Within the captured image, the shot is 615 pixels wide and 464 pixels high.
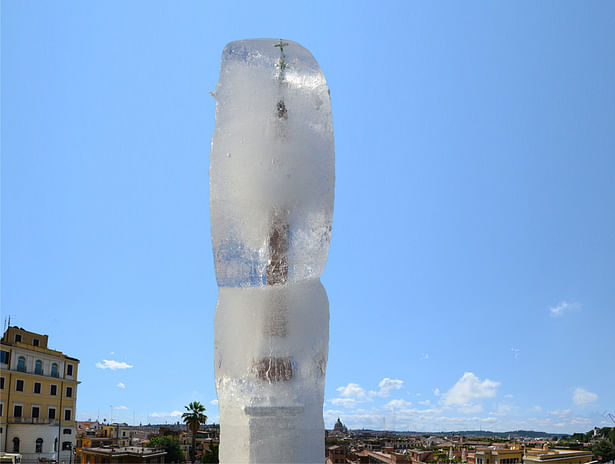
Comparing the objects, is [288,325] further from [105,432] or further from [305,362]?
[105,432]

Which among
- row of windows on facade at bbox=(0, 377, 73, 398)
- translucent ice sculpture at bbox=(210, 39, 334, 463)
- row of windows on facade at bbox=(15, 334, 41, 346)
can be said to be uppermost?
row of windows on facade at bbox=(15, 334, 41, 346)

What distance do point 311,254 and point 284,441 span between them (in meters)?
1.24

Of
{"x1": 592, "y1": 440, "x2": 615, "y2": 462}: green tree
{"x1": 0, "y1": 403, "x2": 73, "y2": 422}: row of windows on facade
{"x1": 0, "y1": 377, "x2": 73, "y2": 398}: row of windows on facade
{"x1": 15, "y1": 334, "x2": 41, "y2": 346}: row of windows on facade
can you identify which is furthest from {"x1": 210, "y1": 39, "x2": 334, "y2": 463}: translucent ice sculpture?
{"x1": 592, "y1": 440, "x2": 615, "y2": 462}: green tree

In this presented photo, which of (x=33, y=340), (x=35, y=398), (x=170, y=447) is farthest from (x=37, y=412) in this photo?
(x=170, y=447)

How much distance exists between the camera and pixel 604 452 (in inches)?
2948

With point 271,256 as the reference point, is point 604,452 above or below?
below

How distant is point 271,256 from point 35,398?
4400 cm

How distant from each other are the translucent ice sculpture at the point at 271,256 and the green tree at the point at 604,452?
7981cm

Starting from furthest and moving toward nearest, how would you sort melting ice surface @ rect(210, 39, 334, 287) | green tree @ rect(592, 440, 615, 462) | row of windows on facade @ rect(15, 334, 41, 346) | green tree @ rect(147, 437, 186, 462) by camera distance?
green tree @ rect(592, 440, 615, 462) < green tree @ rect(147, 437, 186, 462) < row of windows on facade @ rect(15, 334, 41, 346) < melting ice surface @ rect(210, 39, 334, 287)

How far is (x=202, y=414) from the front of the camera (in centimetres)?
5025

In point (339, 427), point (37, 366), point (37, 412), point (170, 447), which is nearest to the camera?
point (37, 412)

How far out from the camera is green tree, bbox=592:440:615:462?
73125 mm

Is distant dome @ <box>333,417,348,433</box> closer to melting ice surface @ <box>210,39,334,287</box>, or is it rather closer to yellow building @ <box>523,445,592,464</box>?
yellow building @ <box>523,445,592,464</box>

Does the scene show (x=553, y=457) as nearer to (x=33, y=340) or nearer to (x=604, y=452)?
(x=604, y=452)
